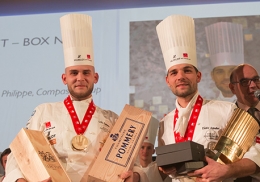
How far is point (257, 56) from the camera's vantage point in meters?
3.16

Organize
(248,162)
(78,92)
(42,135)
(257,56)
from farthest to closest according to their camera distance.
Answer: (257,56)
(78,92)
(42,135)
(248,162)

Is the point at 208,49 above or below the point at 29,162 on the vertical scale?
above

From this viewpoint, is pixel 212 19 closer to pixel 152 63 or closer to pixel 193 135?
pixel 152 63

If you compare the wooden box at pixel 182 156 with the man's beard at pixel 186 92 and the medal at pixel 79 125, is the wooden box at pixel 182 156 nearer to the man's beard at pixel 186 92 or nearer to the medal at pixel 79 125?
the man's beard at pixel 186 92

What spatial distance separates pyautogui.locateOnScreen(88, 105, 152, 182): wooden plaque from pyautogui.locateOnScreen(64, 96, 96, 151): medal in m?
0.15

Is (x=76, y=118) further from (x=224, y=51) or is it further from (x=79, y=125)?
(x=224, y=51)

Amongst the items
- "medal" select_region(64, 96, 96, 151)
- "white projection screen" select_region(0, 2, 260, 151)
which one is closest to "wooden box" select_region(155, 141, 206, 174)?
"medal" select_region(64, 96, 96, 151)

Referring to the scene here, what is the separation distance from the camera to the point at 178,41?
245 centimetres

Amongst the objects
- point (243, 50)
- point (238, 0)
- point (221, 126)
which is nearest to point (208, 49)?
point (243, 50)

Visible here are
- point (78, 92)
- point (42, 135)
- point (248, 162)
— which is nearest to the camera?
point (248, 162)

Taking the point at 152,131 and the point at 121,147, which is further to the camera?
the point at 152,131

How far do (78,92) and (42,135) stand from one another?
340mm

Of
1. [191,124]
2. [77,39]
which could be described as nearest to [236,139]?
[191,124]

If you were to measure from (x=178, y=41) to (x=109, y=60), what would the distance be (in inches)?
38.0
